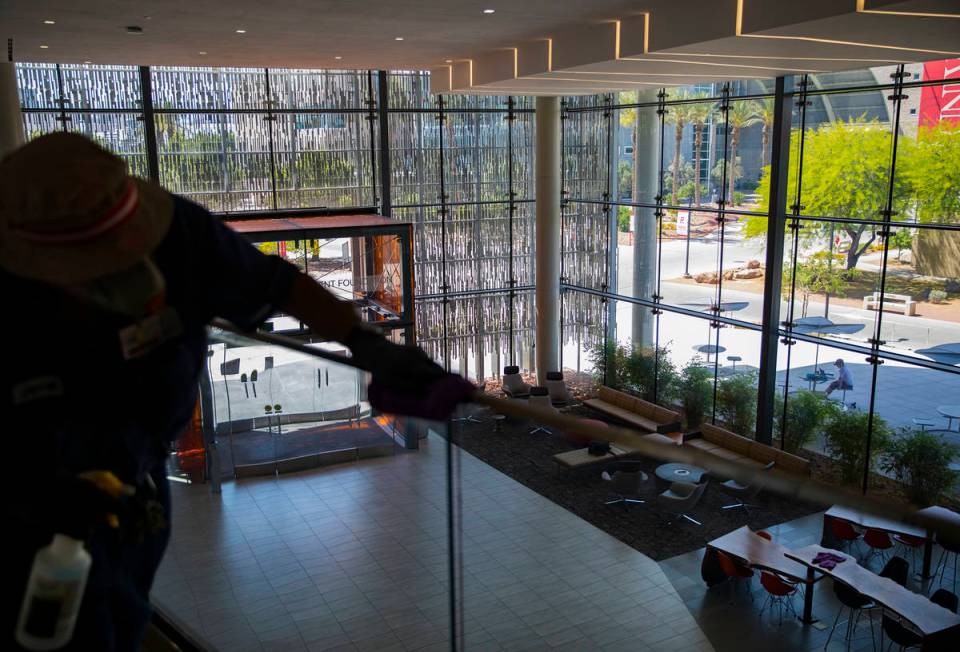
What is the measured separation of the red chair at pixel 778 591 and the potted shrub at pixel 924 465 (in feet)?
13.2

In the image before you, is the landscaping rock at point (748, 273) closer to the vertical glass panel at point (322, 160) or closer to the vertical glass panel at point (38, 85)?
the vertical glass panel at point (322, 160)

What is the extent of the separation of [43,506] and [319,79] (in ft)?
48.6

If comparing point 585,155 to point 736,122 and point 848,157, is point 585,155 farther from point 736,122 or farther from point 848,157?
point 848,157

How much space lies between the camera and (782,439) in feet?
43.8

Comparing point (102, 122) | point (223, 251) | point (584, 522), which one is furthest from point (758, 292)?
point (223, 251)

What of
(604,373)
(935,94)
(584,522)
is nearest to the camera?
(584,522)

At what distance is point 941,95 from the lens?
10.6 meters

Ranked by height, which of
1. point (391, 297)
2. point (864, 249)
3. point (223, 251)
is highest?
point (223, 251)

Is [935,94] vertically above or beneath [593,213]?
above

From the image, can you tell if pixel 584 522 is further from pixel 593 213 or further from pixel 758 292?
pixel 593 213

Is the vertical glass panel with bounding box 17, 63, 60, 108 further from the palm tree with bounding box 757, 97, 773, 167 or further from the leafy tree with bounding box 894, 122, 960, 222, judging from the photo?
the leafy tree with bounding box 894, 122, 960, 222

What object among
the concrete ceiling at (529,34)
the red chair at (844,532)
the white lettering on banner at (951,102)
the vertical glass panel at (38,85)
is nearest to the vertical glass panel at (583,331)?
the concrete ceiling at (529,34)

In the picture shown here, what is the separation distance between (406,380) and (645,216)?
14501 mm

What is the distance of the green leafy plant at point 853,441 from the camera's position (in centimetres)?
1205
